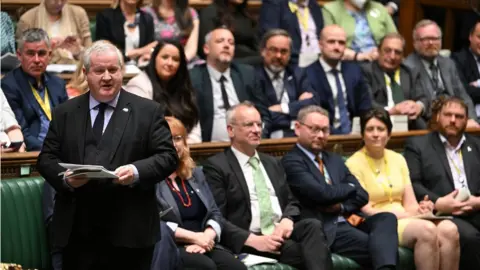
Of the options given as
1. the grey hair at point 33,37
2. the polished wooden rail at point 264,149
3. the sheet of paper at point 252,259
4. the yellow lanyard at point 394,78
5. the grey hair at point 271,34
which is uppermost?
the grey hair at point 33,37

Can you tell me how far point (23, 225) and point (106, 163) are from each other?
1231 millimetres

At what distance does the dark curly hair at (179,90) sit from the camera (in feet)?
19.7

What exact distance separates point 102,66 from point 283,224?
72.4 inches

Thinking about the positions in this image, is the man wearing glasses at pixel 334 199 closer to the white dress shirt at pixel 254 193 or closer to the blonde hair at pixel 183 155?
the white dress shirt at pixel 254 193

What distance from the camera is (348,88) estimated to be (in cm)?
696

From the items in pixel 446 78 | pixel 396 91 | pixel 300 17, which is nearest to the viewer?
pixel 396 91

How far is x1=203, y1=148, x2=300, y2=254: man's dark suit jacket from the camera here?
17.6 ft

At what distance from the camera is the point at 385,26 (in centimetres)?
812

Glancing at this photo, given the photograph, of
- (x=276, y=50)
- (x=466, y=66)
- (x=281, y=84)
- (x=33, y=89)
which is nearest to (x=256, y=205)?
(x=33, y=89)

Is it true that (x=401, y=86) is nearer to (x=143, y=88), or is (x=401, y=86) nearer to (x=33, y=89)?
(x=143, y=88)

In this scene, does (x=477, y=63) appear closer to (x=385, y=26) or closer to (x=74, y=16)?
(x=385, y=26)

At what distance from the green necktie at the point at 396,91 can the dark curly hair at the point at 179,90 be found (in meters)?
1.79

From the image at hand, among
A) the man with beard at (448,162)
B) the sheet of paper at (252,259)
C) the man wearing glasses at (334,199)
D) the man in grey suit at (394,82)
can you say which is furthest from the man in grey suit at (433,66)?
the sheet of paper at (252,259)

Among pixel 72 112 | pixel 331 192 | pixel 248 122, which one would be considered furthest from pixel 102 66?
pixel 331 192
